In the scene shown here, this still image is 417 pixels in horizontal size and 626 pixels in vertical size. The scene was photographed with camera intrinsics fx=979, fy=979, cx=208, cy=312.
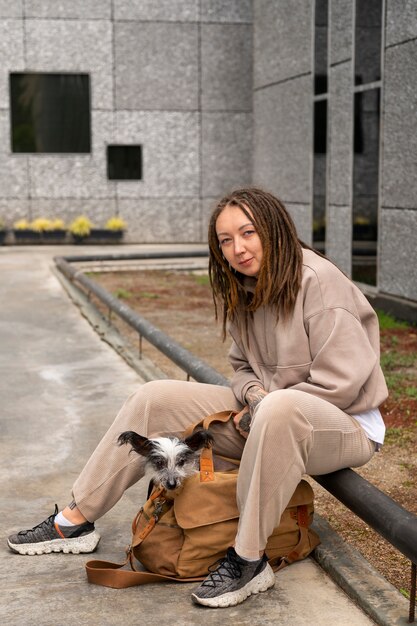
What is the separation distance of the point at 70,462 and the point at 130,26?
56.4ft

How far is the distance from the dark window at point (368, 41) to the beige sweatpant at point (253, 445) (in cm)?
811

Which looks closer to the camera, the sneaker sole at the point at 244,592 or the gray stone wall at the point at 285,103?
the sneaker sole at the point at 244,592

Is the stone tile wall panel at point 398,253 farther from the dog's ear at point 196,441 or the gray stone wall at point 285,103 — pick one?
the dog's ear at point 196,441

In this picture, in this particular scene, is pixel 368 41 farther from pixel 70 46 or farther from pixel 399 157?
pixel 70 46

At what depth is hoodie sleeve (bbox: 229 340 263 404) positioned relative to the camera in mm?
3723

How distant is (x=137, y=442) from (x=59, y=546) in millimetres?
636

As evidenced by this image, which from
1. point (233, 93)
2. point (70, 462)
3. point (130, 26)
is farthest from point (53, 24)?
point (70, 462)

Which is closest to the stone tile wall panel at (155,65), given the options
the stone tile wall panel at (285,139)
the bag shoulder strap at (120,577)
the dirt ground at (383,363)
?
the stone tile wall panel at (285,139)

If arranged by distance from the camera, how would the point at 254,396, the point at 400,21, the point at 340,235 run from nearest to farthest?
the point at 254,396, the point at 400,21, the point at 340,235

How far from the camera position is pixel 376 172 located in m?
11.2

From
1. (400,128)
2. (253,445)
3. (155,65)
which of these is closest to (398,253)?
(400,128)

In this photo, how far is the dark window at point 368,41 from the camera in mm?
11086

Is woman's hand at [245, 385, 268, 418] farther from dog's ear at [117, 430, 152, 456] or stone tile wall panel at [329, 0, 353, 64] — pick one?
stone tile wall panel at [329, 0, 353, 64]

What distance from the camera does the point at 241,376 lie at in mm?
3803
